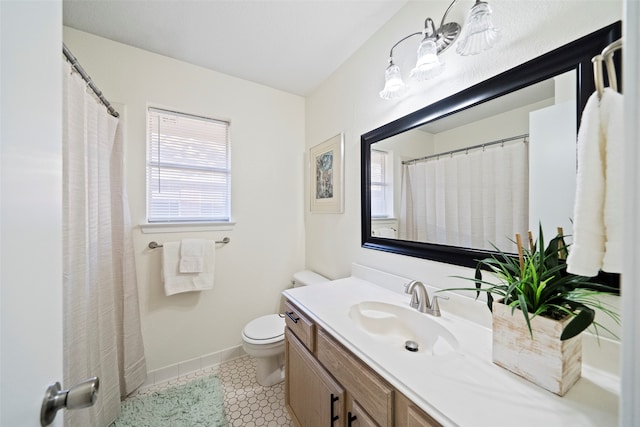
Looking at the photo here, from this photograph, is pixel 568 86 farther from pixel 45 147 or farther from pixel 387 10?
pixel 45 147

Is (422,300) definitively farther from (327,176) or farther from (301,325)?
(327,176)

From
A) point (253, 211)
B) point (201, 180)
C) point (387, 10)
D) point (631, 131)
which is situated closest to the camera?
point (631, 131)

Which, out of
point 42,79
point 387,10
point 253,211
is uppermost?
point 387,10

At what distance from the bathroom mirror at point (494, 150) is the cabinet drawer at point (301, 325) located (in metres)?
0.63

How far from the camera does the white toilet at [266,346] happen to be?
5.20 ft

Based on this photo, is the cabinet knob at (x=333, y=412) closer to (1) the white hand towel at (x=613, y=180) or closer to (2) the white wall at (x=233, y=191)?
(1) the white hand towel at (x=613, y=180)

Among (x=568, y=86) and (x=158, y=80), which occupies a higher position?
(x=158, y=80)

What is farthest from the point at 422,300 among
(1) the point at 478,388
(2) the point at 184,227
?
(2) the point at 184,227

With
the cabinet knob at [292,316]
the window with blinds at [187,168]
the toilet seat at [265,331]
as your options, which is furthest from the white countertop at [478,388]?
the window with blinds at [187,168]

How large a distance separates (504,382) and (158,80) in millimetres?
2507

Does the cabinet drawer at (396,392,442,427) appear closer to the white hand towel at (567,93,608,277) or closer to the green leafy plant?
the green leafy plant

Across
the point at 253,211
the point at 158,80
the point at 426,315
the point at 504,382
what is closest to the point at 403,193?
A: the point at 426,315

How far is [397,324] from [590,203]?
898 millimetres

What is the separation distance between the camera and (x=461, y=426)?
51 centimetres
